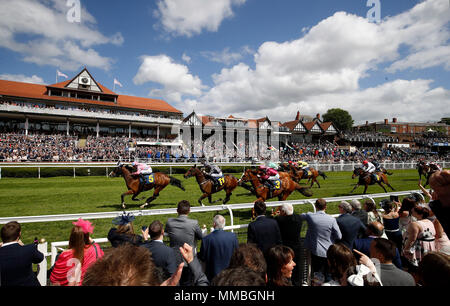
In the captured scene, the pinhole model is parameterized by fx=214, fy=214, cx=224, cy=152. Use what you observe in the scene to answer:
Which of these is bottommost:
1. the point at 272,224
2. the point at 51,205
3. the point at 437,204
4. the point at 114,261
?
the point at 51,205

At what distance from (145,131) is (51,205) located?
97.2 feet

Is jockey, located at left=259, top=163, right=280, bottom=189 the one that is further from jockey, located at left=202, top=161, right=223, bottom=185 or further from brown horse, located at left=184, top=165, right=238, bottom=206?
jockey, located at left=202, top=161, right=223, bottom=185

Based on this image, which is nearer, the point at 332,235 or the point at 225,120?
the point at 332,235

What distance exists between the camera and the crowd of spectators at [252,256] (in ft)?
4.09

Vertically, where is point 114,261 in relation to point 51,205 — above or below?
above

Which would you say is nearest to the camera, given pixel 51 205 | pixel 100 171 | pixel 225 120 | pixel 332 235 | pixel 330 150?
pixel 332 235

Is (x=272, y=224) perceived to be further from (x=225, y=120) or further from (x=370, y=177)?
(x=225, y=120)

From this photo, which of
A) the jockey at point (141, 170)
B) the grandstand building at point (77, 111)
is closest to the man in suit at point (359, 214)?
the jockey at point (141, 170)

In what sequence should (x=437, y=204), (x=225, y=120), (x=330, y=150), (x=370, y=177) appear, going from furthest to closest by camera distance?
(x=225, y=120)
(x=330, y=150)
(x=370, y=177)
(x=437, y=204)

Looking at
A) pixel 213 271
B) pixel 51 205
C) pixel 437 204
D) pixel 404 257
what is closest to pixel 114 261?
pixel 213 271

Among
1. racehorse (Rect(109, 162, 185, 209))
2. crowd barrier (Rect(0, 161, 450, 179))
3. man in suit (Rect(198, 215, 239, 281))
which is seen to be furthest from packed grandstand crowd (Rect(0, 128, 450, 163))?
man in suit (Rect(198, 215, 239, 281))

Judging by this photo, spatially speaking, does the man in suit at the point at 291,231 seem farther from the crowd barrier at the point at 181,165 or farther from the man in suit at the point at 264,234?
the crowd barrier at the point at 181,165

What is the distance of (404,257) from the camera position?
292 centimetres

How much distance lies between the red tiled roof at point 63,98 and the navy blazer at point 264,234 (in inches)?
1520
